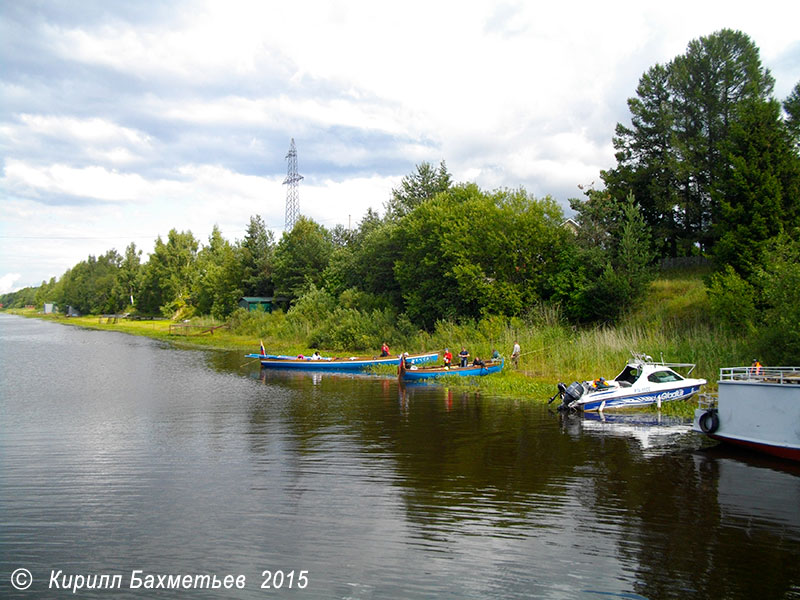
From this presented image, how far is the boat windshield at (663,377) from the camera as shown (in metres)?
21.9

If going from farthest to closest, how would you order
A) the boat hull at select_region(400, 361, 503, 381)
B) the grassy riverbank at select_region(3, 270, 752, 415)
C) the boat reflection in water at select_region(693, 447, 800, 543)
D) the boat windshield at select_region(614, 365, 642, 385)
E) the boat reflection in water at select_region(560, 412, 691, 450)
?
1. the boat hull at select_region(400, 361, 503, 381)
2. the grassy riverbank at select_region(3, 270, 752, 415)
3. the boat windshield at select_region(614, 365, 642, 385)
4. the boat reflection in water at select_region(560, 412, 691, 450)
5. the boat reflection in water at select_region(693, 447, 800, 543)

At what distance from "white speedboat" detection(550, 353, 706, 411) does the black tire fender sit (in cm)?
440

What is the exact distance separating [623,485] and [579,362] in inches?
632

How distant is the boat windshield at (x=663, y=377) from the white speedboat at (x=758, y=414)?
418cm

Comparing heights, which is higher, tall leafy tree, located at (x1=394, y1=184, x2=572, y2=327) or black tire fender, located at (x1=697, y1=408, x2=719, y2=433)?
tall leafy tree, located at (x1=394, y1=184, x2=572, y2=327)

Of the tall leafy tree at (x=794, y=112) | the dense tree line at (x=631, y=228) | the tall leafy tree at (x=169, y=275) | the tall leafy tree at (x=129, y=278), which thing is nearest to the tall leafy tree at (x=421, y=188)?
the dense tree line at (x=631, y=228)

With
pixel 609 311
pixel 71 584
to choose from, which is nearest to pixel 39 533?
pixel 71 584

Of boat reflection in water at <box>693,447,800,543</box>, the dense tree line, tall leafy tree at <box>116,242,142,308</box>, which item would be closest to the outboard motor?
boat reflection in water at <box>693,447,800,543</box>

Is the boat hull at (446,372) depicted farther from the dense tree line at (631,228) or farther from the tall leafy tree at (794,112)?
the tall leafy tree at (794,112)

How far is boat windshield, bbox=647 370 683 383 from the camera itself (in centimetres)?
2188

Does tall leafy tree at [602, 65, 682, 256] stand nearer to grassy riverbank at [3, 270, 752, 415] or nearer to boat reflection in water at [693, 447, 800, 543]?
grassy riverbank at [3, 270, 752, 415]

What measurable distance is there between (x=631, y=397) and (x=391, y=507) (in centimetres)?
1336

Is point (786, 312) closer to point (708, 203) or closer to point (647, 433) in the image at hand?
point (647, 433)

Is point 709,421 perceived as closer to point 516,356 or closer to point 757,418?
point 757,418
